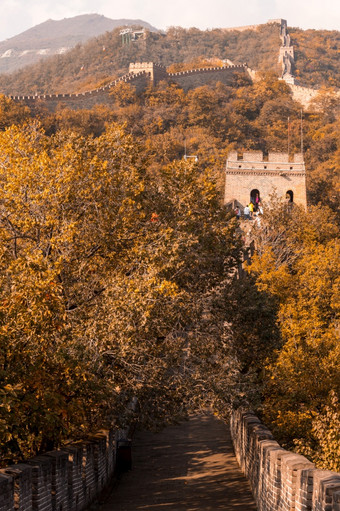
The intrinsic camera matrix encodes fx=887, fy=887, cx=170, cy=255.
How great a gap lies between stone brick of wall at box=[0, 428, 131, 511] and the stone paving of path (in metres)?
0.54

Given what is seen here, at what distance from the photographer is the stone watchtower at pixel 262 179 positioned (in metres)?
51.5

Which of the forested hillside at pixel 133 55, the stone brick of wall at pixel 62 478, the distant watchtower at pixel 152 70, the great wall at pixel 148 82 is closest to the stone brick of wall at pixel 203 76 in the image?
the great wall at pixel 148 82

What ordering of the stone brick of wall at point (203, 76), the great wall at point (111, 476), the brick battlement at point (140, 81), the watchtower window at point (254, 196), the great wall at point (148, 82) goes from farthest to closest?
the stone brick of wall at point (203, 76) < the great wall at point (148, 82) < the brick battlement at point (140, 81) < the watchtower window at point (254, 196) < the great wall at point (111, 476)

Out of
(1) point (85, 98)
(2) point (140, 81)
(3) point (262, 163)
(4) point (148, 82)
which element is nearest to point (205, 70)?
(4) point (148, 82)

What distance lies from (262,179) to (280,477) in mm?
40361

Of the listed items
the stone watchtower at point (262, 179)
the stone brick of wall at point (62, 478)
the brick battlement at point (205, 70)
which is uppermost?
the brick battlement at point (205, 70)

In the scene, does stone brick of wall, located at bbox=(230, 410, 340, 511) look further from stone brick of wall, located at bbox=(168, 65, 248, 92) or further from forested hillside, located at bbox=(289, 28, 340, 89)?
forested hillside, located at bbox=(289, 28, 340, 89)

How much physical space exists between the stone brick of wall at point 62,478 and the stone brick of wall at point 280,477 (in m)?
2.78

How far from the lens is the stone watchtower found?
51.5 m

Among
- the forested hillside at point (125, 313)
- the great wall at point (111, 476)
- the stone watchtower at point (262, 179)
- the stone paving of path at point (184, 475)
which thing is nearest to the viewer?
the great wall at point (111, 476)

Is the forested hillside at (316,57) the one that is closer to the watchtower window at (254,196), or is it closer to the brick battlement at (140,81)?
the brick battlement at (140,81)

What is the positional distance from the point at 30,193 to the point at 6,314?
153 inches

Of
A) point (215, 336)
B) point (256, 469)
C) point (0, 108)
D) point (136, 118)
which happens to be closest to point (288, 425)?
point (215, 336)

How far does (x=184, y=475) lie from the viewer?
59.7 ft
